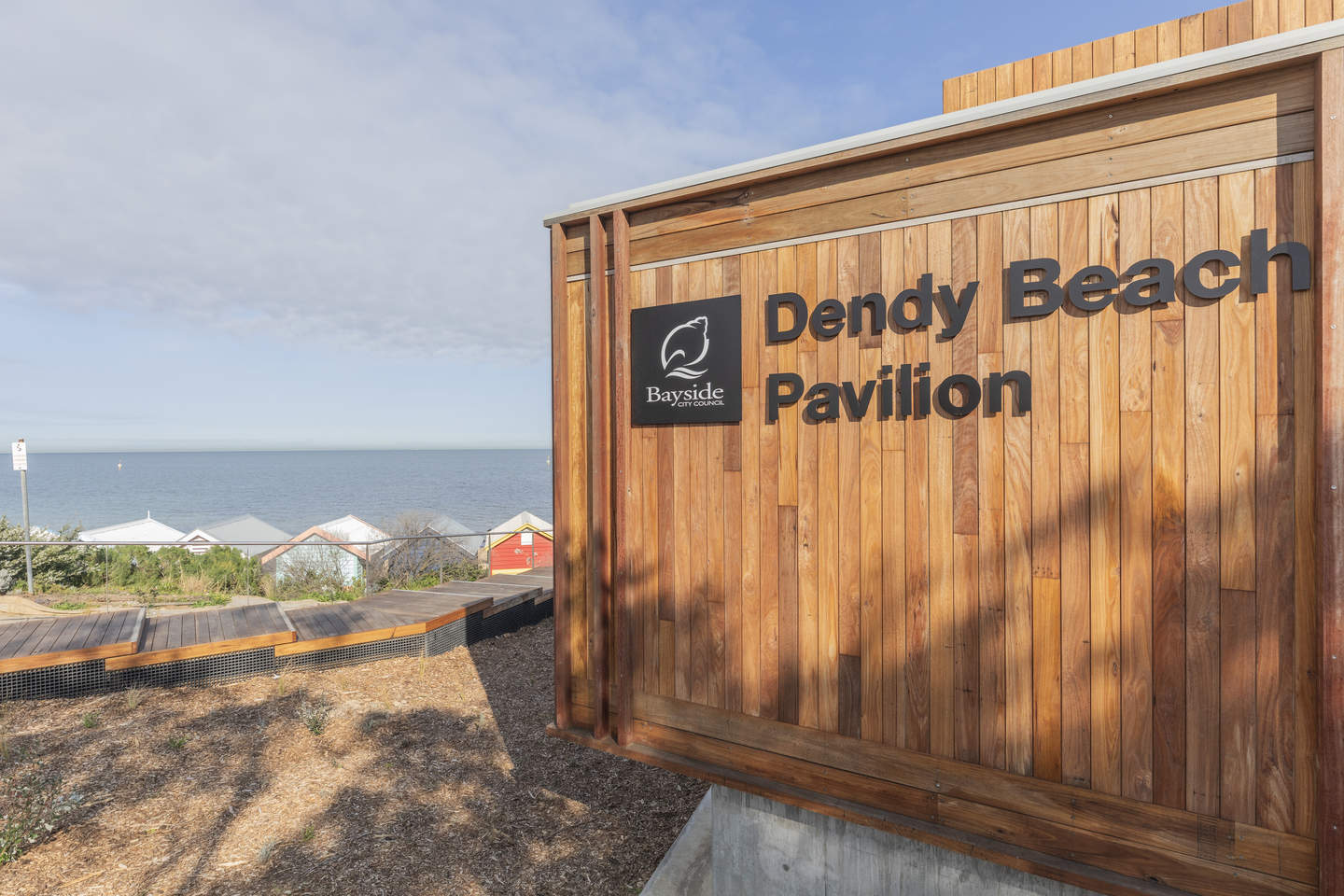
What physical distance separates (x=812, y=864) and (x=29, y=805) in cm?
494

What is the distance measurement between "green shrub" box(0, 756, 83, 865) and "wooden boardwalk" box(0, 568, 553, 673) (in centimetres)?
127

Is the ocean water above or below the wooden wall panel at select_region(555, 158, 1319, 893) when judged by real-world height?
below

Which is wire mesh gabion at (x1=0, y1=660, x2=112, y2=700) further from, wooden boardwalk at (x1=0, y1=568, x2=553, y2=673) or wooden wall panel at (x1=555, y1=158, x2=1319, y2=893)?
wooden wall panel at (x1=555, y1=158, x2=1319, y2=893)

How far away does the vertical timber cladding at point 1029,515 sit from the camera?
2059 mm

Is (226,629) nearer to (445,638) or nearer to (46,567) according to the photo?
(445,638)

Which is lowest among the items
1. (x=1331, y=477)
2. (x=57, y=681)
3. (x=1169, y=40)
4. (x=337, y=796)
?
(x=337, y=796)

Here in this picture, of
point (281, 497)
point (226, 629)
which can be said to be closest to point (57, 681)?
point (226, 629)

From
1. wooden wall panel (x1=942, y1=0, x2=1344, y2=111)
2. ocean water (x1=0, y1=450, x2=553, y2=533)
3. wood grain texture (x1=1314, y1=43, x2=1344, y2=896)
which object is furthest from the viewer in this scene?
ocean water (x1=0, y1=450, x2=553, y2=533)

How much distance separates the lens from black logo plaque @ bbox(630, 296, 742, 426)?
315cm

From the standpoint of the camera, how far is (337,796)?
4.25 m

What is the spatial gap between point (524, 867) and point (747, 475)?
2882mm

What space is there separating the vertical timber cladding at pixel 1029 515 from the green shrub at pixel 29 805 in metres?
3.74

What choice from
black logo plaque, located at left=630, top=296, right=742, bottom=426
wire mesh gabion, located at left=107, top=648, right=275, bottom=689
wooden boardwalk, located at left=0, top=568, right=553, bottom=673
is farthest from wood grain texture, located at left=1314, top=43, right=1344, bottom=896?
wire mesh gabion, located at left=107, top=648, right=275, bottom=689

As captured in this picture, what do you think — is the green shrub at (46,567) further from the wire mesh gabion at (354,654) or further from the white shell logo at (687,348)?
the white shell logo at (687,348)
